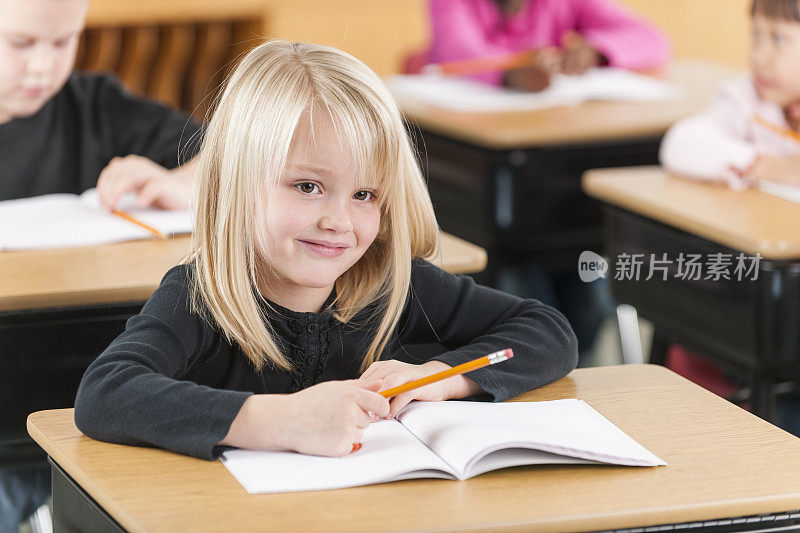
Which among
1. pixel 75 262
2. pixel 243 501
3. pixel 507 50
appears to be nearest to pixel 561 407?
pixel 243 501

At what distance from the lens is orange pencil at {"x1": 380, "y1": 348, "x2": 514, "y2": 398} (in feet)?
4.04

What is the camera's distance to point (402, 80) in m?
3.25

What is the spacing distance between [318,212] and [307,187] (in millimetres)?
30

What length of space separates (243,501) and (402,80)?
2.30 m

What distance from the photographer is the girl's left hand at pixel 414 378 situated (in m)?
1.27

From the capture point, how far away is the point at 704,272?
6.97ft

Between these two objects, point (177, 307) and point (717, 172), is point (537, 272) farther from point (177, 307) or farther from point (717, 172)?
point (177, 307)

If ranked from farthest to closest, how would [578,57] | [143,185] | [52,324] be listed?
[578,57] → [143,185] → [52,324]

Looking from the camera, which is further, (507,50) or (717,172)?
(507,50)

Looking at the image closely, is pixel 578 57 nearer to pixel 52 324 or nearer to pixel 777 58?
pixel 777 58

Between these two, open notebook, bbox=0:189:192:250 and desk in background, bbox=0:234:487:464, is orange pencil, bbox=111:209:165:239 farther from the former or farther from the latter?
desk in background, bbox=0:234:487:464

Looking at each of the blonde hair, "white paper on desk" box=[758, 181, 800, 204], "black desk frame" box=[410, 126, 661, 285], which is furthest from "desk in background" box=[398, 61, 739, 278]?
the blonde hair

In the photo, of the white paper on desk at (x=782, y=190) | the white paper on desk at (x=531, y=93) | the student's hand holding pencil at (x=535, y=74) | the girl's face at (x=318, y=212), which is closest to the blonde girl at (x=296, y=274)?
the girl's face at (x=318, y=212)

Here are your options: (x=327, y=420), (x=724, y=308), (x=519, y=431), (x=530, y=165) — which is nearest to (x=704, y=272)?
(x=724, y=308)
